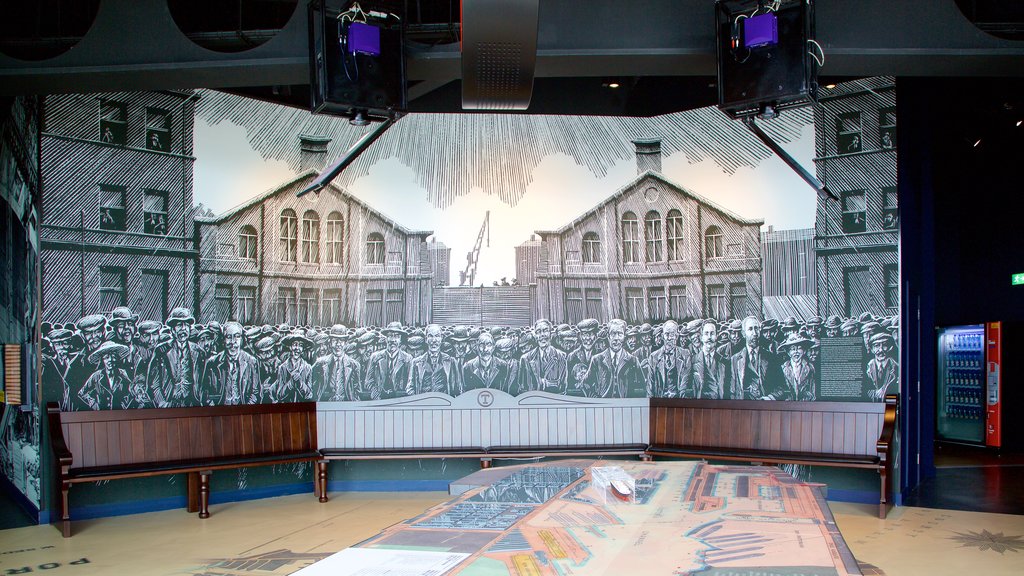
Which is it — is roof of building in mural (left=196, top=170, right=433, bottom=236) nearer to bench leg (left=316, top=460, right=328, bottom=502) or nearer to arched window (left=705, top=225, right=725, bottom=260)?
Answer: bench leg (left=316, top=460, right=328, bottom=502)

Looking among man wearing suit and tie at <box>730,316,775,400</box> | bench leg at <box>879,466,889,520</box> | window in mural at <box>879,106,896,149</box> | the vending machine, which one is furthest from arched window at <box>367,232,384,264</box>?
the vending machine

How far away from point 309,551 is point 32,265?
Result: 3.28 m

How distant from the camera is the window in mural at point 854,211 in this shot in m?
6.66

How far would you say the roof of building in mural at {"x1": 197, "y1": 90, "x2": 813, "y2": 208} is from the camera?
7.38 metres

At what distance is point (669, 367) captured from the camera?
23.9 ft

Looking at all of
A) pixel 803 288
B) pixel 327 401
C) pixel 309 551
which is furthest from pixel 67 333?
pixel 803 288

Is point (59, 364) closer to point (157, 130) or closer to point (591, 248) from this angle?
point (157, 130)

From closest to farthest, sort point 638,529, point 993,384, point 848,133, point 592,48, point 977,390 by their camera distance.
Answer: point 638,529 < point 592,48 < point 848,133 < point 993,384 < point 977,390

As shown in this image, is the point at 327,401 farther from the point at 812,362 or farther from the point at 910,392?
the point at 910,392

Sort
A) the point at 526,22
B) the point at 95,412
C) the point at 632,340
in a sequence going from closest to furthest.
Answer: the point at 526,22, the point at 95,412, the point at 632,340

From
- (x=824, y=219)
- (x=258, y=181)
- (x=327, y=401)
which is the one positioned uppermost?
(x=258, y=181)

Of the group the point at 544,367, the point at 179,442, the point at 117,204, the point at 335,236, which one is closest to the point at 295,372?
the point at 179,442

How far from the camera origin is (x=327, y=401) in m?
7.20

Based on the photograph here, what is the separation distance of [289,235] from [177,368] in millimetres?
1505
